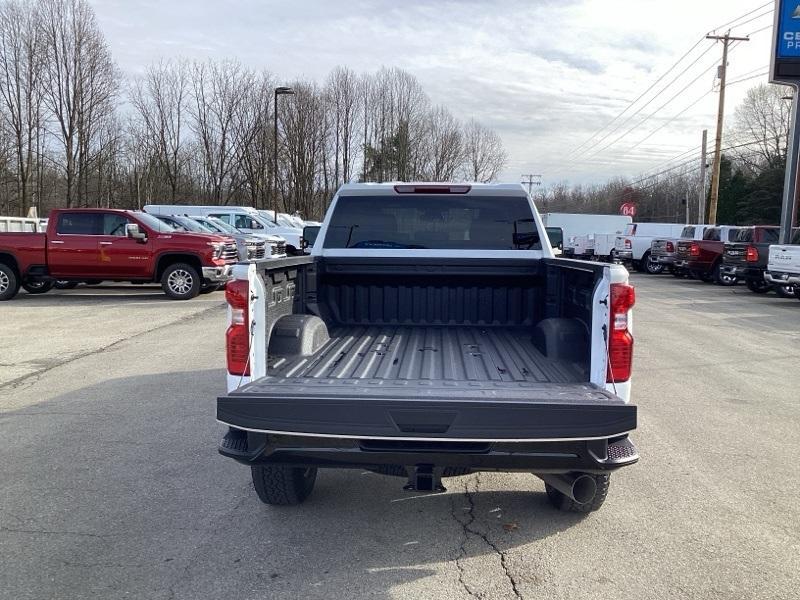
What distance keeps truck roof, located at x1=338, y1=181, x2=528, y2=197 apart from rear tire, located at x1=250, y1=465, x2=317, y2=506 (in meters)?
2.40

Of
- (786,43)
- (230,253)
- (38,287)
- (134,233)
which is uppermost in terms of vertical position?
(786,43)

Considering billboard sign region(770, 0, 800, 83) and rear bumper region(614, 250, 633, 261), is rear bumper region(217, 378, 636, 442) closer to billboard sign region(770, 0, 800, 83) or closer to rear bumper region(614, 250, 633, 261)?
billboard sign region(770, 0, 800, 83)

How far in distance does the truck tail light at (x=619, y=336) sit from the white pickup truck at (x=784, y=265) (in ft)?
49.5

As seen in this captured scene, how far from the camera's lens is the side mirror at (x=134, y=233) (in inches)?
594

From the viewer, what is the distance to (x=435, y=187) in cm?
545

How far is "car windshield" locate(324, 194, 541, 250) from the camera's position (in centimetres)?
556

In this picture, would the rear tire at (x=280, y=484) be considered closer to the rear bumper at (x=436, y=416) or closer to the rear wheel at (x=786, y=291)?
the rear bumper at (x=436, y=416)

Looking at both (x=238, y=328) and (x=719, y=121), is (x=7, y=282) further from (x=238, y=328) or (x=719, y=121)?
(x=719, y=121)

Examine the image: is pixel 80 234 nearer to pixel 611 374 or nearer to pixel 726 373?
pixel 726 373

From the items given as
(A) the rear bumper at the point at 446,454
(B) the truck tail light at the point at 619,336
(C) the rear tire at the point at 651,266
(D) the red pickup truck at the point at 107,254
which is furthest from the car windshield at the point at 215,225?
(B) the truck tail light at the point at 619,336

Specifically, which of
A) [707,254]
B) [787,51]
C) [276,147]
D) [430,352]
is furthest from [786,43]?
[276,147]

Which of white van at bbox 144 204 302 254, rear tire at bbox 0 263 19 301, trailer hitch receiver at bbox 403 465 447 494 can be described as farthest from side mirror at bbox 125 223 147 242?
trailer hitch receiver at bbox 403 465 447 494

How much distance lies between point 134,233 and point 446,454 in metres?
13.7

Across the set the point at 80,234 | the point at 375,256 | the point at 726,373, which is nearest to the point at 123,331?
the point at 80,234
